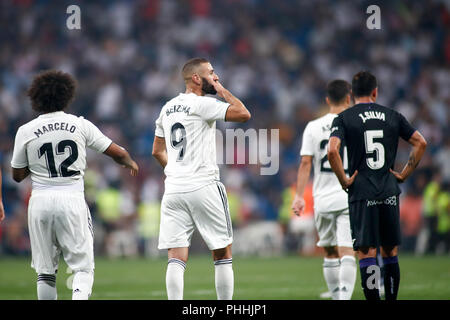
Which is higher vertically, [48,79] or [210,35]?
[210,35]

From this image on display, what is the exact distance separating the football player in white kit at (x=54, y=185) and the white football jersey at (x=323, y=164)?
300 cm

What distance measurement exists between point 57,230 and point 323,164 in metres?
3.48

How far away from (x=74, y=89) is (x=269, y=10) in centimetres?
1895

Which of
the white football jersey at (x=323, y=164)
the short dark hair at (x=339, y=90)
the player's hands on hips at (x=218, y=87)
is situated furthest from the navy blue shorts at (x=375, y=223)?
the short dark hair at (x=339, y=90)

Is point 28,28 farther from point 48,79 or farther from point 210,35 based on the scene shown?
point 48,79

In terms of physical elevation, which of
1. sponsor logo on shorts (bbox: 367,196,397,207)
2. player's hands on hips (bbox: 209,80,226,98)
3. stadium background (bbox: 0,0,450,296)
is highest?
stadium background (bbox: 0,0,450,296)

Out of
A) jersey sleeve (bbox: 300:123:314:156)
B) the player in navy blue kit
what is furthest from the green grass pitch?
the player in navy blue kit

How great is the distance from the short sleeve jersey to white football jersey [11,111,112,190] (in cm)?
244

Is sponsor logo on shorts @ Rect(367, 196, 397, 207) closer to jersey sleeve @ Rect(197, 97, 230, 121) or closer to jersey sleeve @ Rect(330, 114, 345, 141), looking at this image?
jersey sleeve @ Rect(330, 114, 345, 141)

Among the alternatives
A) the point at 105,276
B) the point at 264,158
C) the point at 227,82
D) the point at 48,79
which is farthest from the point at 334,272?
the point at 227,82

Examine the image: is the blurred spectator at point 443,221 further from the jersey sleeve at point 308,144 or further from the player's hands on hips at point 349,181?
the player's hands on hips at point 349,181

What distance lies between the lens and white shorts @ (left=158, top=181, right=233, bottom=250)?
22.5ft

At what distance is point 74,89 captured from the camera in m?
6.83
